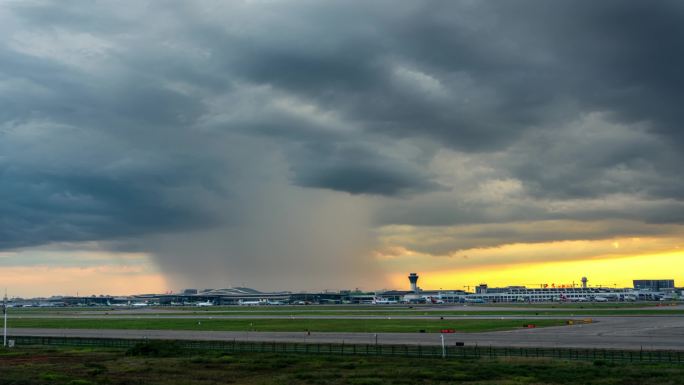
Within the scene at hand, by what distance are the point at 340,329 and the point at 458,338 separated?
3210cm

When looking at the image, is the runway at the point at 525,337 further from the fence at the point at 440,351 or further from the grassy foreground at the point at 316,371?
the grassy foreground at the point at 316,371

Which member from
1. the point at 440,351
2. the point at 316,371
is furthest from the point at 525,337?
the point at 316,371

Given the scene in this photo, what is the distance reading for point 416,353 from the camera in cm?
7606

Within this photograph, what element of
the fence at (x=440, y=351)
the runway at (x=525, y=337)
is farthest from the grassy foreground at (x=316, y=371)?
the runway at (x=525, y=337)

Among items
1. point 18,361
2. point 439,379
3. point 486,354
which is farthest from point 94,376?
point 486,354

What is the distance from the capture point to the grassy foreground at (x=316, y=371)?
5403 centimetres

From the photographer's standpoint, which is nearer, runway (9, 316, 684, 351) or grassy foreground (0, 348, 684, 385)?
grassy foreground (0, 348, 684, 385)

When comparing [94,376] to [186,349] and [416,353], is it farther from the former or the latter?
[416,353]

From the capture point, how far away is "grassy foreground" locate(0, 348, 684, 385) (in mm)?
54031

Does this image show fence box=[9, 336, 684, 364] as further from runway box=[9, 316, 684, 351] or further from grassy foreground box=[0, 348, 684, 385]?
runway box=[9, 316, 684, 351]

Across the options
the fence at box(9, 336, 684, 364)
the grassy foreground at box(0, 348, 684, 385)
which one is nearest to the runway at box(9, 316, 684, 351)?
the fence at box(9, 336, 684, 364)

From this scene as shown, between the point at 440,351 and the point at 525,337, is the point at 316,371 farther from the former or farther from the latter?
the point at 525,337

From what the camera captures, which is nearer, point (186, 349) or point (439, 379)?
point (439, 379)

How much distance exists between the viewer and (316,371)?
61.4 m
